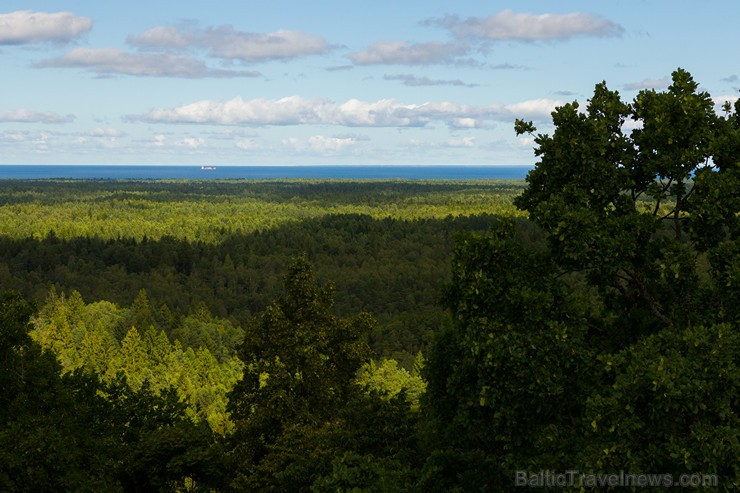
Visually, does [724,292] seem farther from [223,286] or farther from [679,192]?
[223,286]

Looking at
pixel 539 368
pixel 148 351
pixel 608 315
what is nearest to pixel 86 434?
pixel 539 368

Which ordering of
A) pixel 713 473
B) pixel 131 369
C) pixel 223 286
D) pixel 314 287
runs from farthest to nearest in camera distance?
1. pixel 223 286
2. pixel 131 369
3. pixel 314 287
4. pixel 713 473

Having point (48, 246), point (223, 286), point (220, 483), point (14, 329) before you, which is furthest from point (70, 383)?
point (48, 246)

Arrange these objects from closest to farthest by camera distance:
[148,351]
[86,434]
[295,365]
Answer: [86,434] < [295,365] < [148,351]

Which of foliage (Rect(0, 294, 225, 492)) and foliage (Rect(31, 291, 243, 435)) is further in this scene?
foliage (Rect(31, 291, 243, 435))

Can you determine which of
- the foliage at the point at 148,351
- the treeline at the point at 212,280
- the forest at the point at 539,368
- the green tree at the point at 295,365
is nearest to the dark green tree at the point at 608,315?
the forest at the point at 539,368

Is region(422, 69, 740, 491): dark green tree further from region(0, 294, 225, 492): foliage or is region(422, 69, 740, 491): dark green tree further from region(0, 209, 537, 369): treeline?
region(0, 209, 537, 369): treeline

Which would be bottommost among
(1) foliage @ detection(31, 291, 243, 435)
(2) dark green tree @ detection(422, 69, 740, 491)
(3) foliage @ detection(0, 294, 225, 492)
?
(1) foliage @ detection(31, 291, 243, 435)

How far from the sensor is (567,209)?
18.2 meters

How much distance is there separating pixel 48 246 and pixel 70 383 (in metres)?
173

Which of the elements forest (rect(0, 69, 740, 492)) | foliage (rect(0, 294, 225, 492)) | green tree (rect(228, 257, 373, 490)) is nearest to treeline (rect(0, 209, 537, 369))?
green tree (rect(228, 257, 373, 490))

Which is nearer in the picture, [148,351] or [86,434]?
[86,434]

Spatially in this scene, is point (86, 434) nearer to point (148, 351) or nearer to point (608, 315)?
point (608, 315)

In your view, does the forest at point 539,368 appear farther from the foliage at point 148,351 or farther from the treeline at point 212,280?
the treeline at point 212,280
